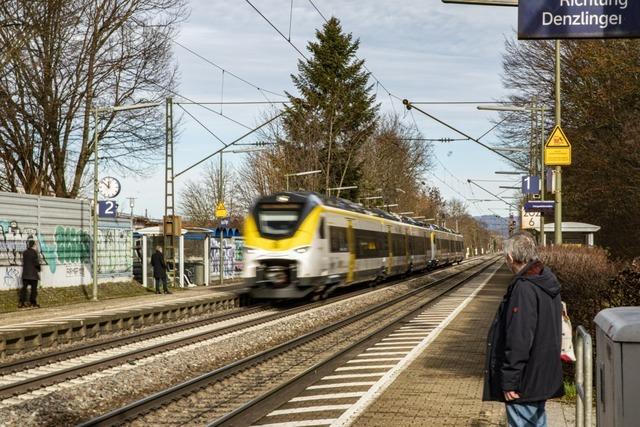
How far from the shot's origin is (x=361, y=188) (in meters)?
56.3

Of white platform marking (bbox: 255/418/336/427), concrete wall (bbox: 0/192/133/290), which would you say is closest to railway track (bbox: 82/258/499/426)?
white platform marking (bbox: 255/418/336/427)

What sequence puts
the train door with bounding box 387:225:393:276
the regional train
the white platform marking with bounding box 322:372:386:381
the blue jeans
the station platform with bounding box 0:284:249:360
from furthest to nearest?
the train door with bounding box 387:225:393:276, the regional train, the station platform with bounding box 0:284:249:360, the white platform marking with bounding box 322:372:386:381, the blue jeans

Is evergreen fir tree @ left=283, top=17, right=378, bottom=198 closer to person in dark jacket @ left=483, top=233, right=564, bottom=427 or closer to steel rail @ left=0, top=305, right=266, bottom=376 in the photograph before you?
steel rail @ left=0, top=305, right=266, bottom=376

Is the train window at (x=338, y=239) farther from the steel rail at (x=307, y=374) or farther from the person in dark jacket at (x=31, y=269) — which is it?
the person in dark jacket at (x=31, y=269)

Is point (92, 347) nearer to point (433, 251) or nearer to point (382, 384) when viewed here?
point (382, 384)

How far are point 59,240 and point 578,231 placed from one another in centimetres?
1786

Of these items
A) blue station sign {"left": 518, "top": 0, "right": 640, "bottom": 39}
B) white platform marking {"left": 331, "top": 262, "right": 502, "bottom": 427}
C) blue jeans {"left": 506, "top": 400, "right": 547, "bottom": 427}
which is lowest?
white platform marking {"left": 331, "top": 262, "right": 502, "bottom": 427}

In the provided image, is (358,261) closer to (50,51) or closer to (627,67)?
(627,67)

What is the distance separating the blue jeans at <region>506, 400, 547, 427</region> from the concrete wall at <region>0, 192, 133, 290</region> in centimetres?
2178

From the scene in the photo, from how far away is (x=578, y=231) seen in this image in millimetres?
29266

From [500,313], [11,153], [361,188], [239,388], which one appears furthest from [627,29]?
[361,188]

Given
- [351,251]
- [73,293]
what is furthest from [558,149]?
[73,293]

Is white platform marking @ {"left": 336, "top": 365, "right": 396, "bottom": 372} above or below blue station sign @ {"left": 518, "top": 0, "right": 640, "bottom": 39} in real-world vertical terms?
below

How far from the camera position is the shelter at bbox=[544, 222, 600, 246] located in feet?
94.8
